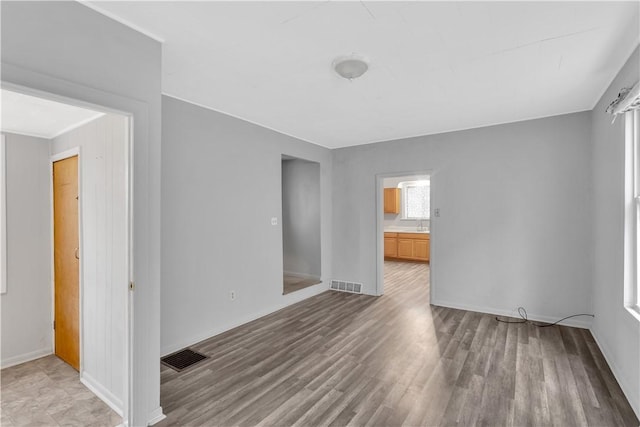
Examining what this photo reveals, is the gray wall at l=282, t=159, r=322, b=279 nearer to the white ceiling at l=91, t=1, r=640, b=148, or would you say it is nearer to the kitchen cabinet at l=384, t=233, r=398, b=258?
the white ceiling at l=91, t=1, r=640, b=148

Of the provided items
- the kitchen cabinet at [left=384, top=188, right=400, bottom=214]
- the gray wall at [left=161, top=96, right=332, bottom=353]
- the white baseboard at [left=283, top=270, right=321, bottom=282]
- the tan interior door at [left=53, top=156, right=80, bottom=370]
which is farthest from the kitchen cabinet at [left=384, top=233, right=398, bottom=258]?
Answer: the tan interior door at [left=53, top=156, right=80, bottom=370]

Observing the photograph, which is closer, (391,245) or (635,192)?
(635,192)

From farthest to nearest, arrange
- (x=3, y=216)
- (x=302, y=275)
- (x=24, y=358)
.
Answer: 1. (x=302, y=275)
2. (x=24, y=358)
3. (x=3, y=216)

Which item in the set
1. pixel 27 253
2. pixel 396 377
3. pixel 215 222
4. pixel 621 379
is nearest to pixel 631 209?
pixel 621 379

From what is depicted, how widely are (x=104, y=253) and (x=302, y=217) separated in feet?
13.4

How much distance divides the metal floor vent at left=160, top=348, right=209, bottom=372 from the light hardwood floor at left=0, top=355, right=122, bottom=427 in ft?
1.92

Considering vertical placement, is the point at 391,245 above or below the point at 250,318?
above

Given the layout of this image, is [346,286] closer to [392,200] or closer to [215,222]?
[215,222]

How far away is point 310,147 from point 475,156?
2553mm

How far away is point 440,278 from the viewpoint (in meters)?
4.72

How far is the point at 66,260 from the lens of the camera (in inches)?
118

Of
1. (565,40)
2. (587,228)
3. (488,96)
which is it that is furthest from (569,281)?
(565,40)

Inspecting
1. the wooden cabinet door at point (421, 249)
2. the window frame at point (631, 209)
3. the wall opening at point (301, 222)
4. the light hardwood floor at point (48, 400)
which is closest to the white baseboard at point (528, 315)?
the window frame at point (631, 209)

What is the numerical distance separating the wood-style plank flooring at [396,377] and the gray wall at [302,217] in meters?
2.07
